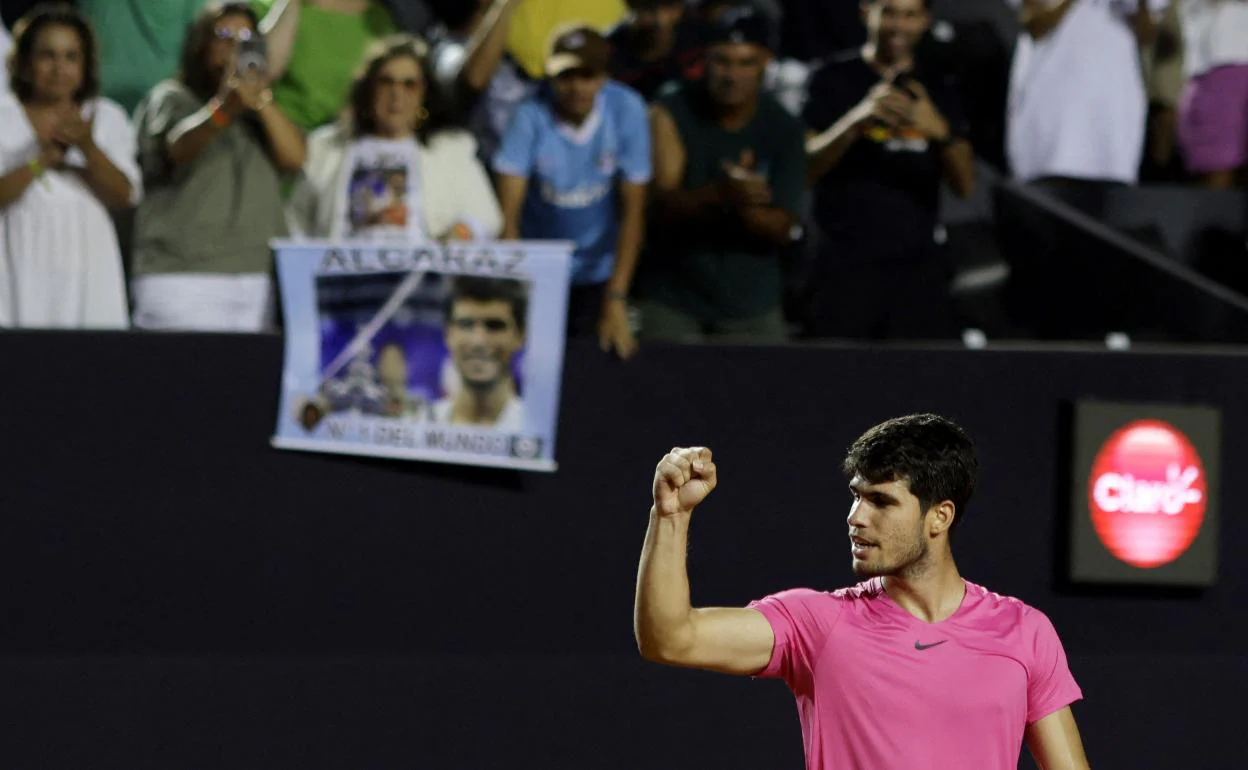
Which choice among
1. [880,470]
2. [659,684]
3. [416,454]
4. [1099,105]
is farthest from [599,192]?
[880,470]

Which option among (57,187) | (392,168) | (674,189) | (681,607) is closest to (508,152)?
(392,168)

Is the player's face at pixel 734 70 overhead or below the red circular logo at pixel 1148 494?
overhead

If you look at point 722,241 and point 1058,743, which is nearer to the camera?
point 1058,743

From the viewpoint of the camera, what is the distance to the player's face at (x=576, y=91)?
21.9 ft

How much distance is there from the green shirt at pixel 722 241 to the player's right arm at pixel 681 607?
3.13m

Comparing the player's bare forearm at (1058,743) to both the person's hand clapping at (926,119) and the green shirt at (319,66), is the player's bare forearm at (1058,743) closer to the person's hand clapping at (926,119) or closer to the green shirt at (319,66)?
the person's hand clapping at (926,119)

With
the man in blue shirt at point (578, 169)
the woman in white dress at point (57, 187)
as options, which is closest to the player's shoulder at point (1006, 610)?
the man in blue shirt at point (578, 169)

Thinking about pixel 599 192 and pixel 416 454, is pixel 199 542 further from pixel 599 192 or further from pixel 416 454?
pixel 599 192

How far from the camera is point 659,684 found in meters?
6.33

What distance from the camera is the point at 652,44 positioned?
7359 millimetres

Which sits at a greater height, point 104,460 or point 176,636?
point 104,460

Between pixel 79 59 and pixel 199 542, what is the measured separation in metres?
1.58

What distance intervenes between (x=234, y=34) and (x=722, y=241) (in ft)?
5.74

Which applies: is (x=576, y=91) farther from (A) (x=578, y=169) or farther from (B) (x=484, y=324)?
(B) (x=484, y=324)
